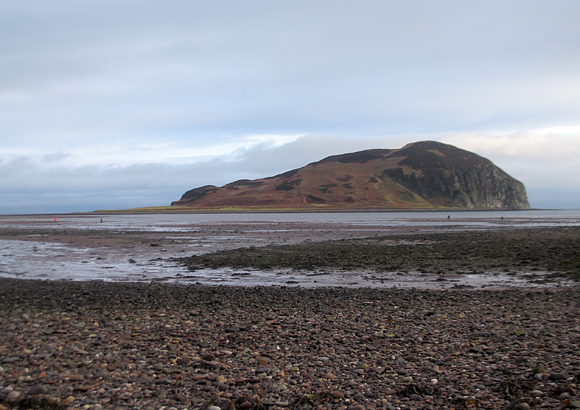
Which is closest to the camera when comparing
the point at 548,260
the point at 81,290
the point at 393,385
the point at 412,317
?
the point at 393,385

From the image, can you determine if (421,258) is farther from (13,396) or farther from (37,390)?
(13,396)

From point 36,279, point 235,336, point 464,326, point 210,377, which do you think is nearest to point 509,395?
point 464,326

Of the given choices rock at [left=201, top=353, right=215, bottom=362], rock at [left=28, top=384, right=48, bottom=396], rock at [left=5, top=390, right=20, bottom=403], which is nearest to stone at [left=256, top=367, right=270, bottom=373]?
rock at [left=201, top=353, right=215, bottom=362]

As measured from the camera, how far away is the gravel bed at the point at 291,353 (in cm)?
630

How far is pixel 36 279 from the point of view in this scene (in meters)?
18.4

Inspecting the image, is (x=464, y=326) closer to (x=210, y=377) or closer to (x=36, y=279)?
(x=210, y=377)

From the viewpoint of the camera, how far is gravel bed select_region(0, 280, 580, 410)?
6305 mm

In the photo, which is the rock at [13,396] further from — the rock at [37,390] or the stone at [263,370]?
the stone at [263,370]

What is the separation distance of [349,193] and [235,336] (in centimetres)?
18919

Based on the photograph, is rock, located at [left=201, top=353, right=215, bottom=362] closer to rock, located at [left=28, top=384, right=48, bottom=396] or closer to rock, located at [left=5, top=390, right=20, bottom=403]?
rock, located at [left=28, top=384, right=48, bottom=396]

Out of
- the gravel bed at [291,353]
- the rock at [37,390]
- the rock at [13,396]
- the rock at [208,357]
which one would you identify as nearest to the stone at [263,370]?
the gravel bed at [291,353]

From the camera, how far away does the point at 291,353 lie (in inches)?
323

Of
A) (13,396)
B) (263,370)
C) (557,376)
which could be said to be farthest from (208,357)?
(557,376)

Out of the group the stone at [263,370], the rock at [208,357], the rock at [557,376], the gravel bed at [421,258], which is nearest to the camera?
the rock at [557,376]
